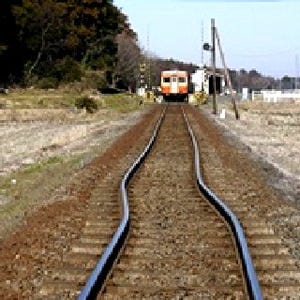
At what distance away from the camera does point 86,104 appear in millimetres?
52031

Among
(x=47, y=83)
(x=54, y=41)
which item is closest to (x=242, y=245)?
(x=47, y=83)

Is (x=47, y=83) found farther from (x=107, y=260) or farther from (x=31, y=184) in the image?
(x=107, y=260)

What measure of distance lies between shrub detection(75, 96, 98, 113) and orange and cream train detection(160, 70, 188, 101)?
20654 mm

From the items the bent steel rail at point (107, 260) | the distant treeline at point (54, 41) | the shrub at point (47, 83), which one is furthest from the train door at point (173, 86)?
the bent steel rail at point (107, 260)

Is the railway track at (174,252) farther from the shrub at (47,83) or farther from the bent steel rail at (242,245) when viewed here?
the shrub at (47,83)

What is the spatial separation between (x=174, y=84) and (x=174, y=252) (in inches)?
2545

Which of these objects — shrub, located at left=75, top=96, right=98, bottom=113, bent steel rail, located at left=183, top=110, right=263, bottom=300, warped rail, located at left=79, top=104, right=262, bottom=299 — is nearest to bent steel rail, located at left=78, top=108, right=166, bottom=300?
warped rail, located at left=79, top=104, right=262, bottom=299

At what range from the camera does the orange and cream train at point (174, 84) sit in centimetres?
7278

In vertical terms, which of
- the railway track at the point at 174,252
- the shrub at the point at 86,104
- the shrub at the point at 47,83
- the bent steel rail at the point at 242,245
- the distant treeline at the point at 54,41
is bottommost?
the shrub at the point at 86,104

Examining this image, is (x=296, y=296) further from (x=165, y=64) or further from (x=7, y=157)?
(x=165, y=64)

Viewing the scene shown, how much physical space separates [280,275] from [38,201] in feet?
20.0

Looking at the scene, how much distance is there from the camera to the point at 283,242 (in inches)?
376

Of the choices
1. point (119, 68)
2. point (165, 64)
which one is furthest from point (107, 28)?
point (165, 64)

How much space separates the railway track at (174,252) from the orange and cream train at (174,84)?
5881 centimetres
